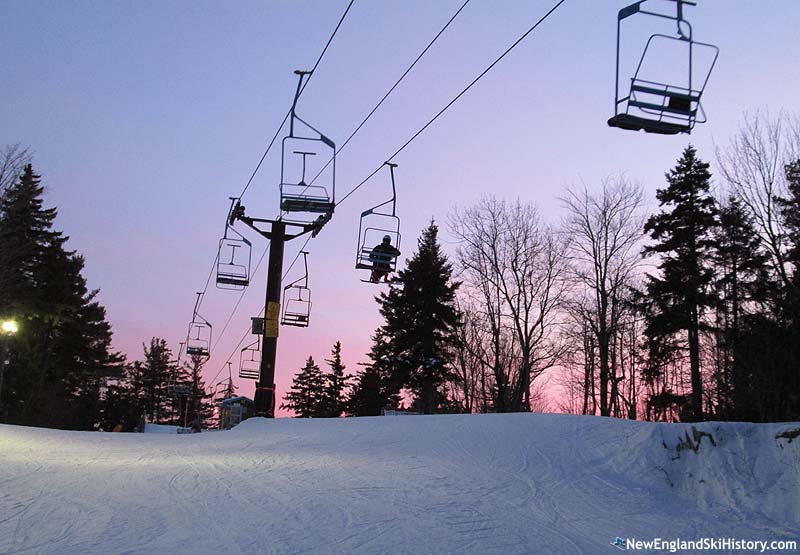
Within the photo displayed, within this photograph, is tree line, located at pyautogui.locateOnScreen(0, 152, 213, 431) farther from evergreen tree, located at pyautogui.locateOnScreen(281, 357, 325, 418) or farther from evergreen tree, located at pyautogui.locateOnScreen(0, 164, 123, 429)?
evergreen tree, located at pyautogui.locateOnScreen(281, 357, 325, 418)

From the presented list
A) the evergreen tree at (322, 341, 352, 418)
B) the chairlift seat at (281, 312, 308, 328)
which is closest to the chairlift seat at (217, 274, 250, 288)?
the chairlift seat at (281, 312, 308, 328)

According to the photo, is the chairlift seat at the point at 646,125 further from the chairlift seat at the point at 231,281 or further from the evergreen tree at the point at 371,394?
the evergreen tree at the point at 371,394

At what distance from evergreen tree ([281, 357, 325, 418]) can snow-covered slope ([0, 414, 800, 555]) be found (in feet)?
181

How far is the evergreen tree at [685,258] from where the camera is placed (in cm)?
3131

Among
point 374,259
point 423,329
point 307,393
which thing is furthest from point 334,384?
point 374,259

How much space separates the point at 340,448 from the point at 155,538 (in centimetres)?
794

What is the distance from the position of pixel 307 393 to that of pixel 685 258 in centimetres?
4803

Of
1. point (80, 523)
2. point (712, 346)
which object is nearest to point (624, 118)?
point (80, 523)

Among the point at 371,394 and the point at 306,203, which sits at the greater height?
the point at 306,203

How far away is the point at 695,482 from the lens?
34.2ft

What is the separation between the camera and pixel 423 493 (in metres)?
9.80

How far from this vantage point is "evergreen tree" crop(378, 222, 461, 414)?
135 ft

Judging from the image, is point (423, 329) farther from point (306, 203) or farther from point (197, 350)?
point (306, 203)

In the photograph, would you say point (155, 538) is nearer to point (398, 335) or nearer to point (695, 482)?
point (695, 482)
